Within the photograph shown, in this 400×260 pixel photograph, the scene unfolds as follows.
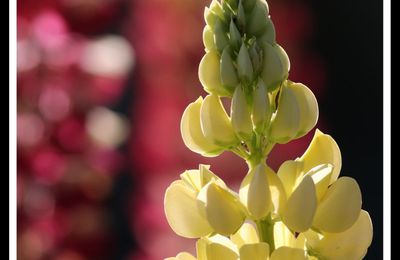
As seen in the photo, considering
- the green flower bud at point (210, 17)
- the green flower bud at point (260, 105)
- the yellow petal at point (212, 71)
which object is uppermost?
the green flower bud at point (210, 17)

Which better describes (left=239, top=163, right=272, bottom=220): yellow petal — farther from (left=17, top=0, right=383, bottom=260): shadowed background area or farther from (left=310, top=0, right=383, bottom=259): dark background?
(left=310, top=0, right=383, bottom=259): dark background

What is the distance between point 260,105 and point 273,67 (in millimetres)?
34

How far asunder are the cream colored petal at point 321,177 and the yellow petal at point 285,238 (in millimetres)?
50

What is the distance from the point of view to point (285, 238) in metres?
0.65

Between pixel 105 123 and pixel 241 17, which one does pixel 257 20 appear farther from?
pixel 105 123

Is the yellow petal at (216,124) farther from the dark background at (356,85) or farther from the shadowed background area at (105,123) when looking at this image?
the dark background at (356,85)

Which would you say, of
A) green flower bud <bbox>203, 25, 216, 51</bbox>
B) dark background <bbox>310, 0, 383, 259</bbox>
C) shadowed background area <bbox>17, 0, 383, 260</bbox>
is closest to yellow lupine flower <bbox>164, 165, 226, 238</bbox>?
green flower bud <bbox>203, 25, 216, 51</bbox>

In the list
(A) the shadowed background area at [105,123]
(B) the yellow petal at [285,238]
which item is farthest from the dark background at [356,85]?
(B) the yellow petal at [285,238]

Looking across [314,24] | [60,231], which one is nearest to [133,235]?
[60,231]

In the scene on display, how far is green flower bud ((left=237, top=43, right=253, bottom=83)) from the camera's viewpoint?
0.60m

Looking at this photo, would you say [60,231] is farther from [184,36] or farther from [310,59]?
[310,59]

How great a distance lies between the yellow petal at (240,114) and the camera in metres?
0.61

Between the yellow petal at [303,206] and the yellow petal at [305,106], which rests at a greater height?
the yellow petal at [305,106]
